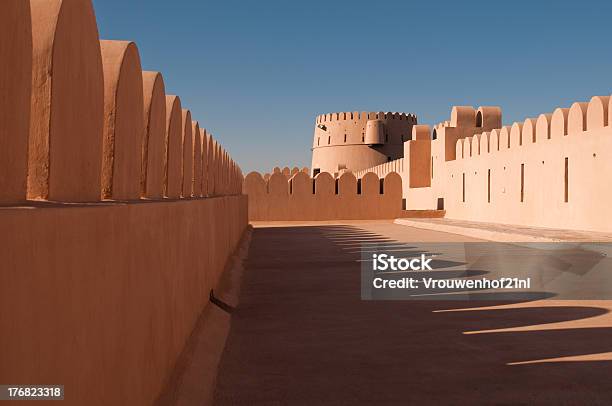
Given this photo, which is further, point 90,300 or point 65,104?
point 65,104

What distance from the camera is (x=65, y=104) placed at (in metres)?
1.96

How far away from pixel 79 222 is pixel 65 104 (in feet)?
1.74

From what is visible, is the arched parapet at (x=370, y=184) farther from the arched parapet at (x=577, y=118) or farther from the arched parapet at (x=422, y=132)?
the arched parapet at (x=577, y=118)

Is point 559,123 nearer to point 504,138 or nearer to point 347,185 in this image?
point 504,138

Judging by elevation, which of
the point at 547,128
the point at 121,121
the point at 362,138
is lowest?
the point at 121,121

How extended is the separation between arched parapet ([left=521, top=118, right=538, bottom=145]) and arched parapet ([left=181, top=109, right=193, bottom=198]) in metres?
11.2

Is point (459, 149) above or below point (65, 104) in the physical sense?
above

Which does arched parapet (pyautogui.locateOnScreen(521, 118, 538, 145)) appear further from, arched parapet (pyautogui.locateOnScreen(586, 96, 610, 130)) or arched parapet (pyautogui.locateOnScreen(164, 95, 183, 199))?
arched parapet (pyautogui.locateOnScreen(164, 95, 183, 199))

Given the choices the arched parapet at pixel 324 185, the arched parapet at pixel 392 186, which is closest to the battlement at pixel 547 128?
the arched parapet at pixel 392 186

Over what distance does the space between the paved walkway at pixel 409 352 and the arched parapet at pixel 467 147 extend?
564 inches

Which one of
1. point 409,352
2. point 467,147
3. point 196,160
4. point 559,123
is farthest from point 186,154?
point 467,147

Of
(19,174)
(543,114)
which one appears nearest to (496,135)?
(543,114)

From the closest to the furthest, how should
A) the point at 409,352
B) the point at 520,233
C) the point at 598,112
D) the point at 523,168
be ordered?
the point at 409,352 < the point at 520,233 < the point at 598,112 < the point at 523,168

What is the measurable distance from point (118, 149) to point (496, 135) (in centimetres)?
1592
